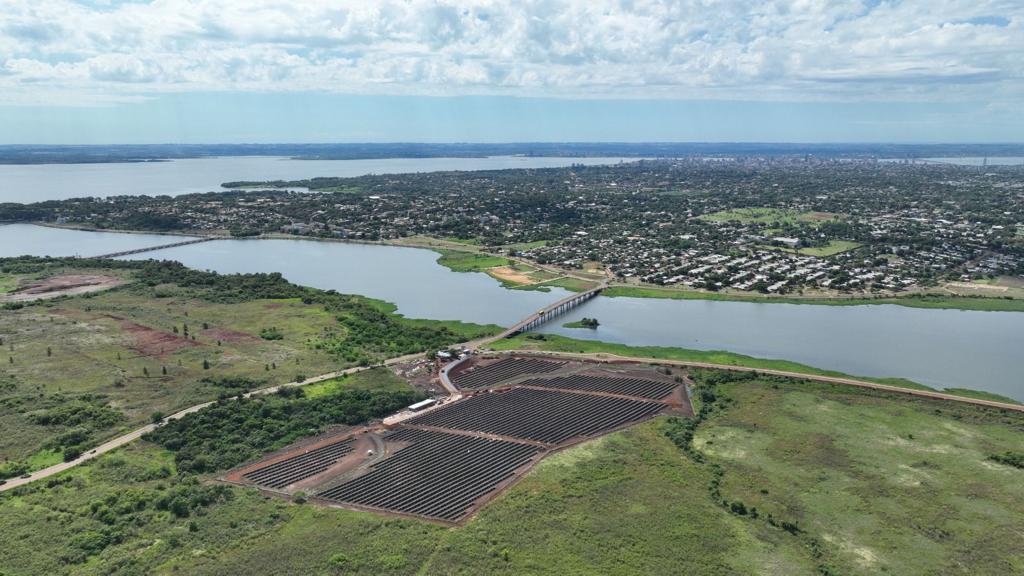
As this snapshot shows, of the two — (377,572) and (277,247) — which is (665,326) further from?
(277,247)

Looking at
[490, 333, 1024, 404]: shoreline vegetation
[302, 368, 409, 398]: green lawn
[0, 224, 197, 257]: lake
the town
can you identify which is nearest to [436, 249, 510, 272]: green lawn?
the town

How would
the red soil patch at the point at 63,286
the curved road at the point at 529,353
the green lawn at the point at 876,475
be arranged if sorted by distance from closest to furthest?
the green lawn at the point at 876,475 → the curved road at the point at 529,353 → the red soil patch at the point at 63,286

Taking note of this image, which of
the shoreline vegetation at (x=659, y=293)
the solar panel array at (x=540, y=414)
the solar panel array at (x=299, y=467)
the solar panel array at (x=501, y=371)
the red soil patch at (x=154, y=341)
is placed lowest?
the solar panel array at (x=299, y=467)

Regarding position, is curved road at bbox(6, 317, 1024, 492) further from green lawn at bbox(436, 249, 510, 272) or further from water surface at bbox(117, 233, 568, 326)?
green lawn at bbox(436, 249, 510, 272)

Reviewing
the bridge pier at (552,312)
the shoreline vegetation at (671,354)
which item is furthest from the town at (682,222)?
the shoreline vegetation at (671,354)

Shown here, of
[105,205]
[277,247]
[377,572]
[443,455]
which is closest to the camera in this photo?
[377,572]

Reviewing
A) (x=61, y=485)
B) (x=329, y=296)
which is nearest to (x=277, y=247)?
(x=329, y=296)

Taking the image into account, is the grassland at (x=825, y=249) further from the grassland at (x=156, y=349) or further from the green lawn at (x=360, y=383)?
the green lawn at (x=360, y=383)

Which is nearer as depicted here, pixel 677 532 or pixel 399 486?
pixel 677 532
